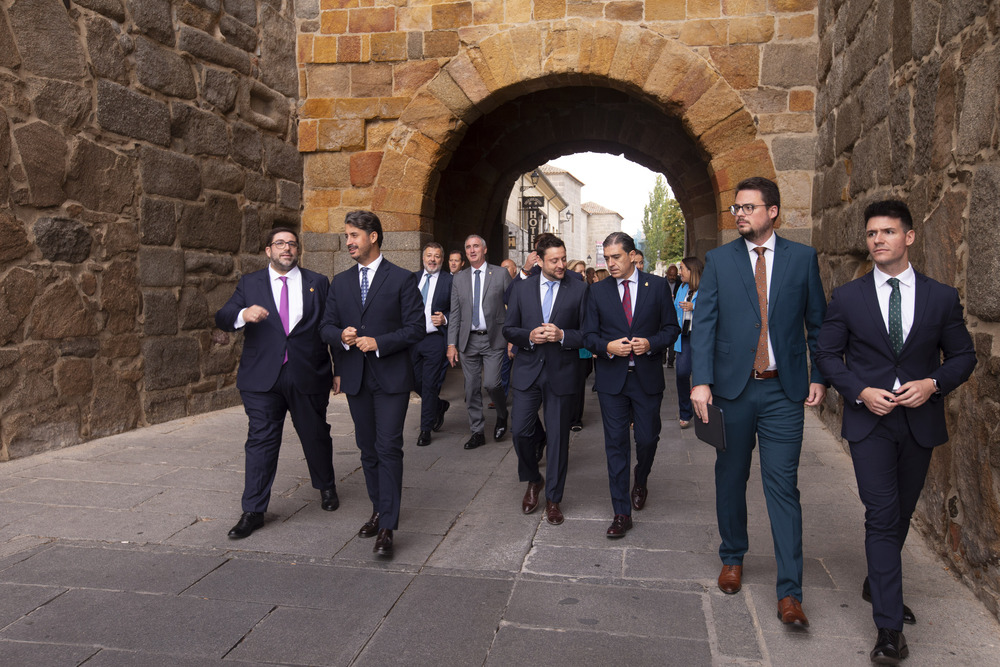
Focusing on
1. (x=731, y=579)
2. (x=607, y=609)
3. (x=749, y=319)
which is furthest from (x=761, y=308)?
(x=607, y=609)

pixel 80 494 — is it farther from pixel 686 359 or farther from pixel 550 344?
pixel 686 359

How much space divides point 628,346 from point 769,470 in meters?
1.15

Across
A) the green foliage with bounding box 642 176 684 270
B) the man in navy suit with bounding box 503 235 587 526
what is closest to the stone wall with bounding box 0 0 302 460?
the man in navy suit with bounding box 503 235 587 526

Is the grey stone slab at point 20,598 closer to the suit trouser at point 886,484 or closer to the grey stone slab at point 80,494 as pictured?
the grey stone slab at point 80,494

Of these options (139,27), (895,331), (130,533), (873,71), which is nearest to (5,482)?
(130,533)

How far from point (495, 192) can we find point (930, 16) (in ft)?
28.3

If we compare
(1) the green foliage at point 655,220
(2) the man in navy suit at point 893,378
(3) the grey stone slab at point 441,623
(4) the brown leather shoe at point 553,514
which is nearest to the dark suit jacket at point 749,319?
(2) the man in navy suit at point 893,378

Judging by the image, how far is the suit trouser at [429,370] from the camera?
660 cm

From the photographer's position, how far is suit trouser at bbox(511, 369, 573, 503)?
14.7 ft

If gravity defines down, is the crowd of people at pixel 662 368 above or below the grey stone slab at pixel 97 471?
above

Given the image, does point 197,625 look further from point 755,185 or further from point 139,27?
point 139,27

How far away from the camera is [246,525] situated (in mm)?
4098

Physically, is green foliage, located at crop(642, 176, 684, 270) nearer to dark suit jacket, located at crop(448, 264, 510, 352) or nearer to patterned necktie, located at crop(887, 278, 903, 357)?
dark suit jacket, located at crop(448, 264, 510, 352)

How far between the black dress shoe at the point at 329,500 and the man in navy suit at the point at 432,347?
6.05 feet
